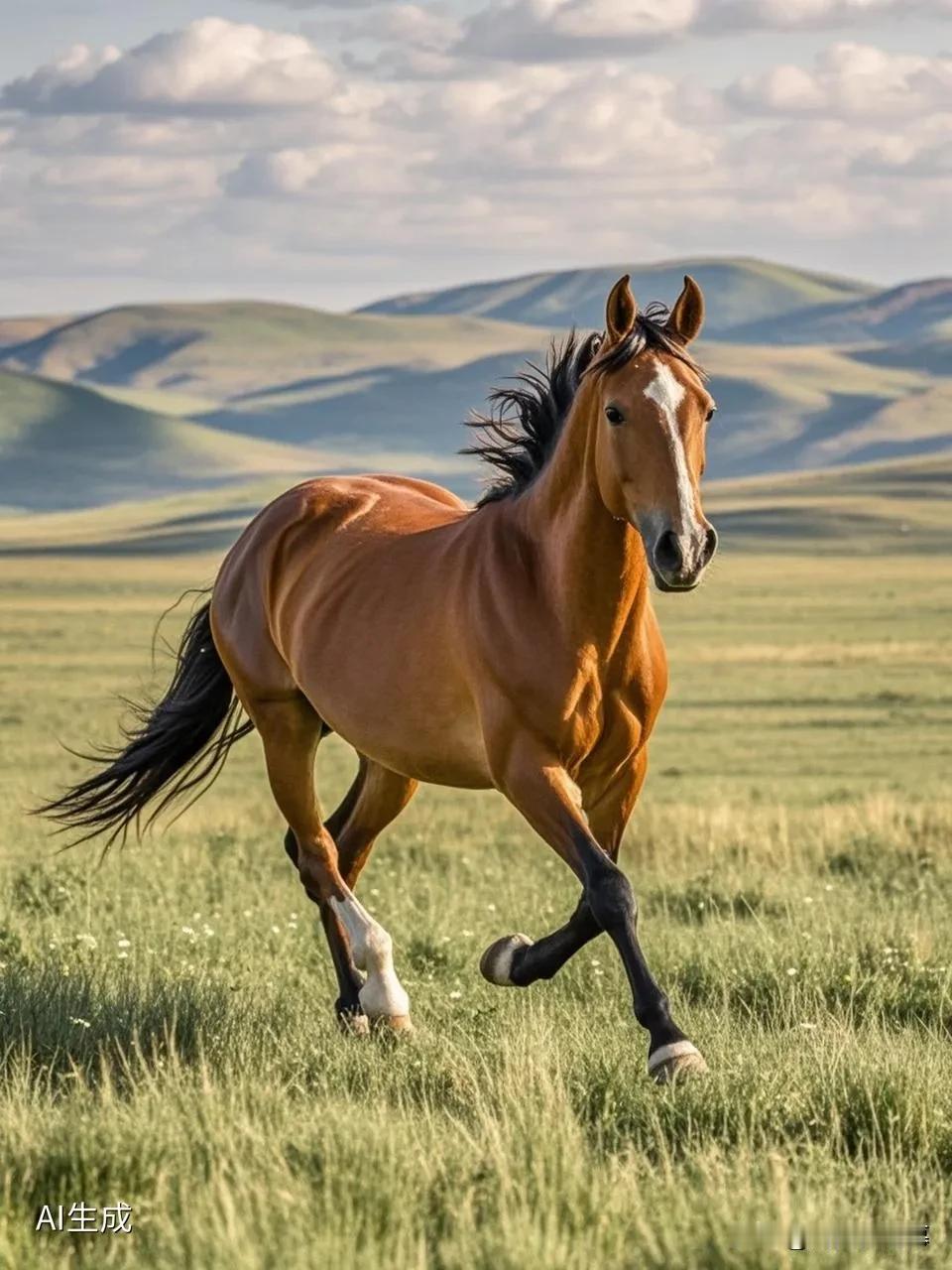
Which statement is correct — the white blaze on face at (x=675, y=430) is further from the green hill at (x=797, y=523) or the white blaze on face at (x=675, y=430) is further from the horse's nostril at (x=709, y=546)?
the green hill at (x=797, y=523)

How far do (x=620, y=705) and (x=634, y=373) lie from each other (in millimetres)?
1132

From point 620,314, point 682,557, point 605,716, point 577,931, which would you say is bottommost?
point 577,931

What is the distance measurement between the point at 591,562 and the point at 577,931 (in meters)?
1.23

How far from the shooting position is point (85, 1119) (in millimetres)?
5137

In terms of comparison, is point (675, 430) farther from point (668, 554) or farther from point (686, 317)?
point (686, 317)

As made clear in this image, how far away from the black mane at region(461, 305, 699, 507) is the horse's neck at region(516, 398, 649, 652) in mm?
359

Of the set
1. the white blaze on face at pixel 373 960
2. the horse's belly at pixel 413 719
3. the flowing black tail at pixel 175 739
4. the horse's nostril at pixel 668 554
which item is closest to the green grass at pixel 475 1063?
the white blaze on face at pixel 373 960

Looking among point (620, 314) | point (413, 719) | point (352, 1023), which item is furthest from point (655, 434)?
point (352, 1023)

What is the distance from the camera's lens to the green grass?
4.46m

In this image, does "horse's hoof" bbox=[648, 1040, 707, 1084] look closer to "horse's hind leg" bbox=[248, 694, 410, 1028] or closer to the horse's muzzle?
the horse's muzzle

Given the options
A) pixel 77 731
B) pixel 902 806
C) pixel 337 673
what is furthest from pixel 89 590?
pixel 337 673

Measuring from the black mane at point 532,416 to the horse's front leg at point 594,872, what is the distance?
49.0 inches

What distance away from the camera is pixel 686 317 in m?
6.70

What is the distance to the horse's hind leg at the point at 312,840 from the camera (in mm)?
7469
